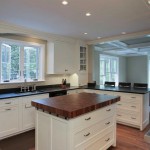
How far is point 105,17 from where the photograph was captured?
2916 mm

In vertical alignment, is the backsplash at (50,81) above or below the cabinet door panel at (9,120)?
above

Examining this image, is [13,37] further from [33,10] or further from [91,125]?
[91,125]

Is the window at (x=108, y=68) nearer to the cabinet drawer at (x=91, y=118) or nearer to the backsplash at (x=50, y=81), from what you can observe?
the backsplash at (x=50, y=81)

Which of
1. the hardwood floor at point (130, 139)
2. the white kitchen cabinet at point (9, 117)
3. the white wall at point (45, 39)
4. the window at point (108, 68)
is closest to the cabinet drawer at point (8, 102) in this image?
the white kitchen cabinet at point (9, 117)

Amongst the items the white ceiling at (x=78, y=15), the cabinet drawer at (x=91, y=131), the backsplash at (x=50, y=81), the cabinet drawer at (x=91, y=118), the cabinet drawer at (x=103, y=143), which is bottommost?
the cabinet drawer at (x=103, y=143)

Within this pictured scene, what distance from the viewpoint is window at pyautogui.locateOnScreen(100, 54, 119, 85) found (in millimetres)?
8079

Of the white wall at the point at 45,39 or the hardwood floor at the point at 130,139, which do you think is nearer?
the hardwood floor at the point at 130,139

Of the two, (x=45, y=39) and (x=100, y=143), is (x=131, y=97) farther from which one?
(x=45, y=39)

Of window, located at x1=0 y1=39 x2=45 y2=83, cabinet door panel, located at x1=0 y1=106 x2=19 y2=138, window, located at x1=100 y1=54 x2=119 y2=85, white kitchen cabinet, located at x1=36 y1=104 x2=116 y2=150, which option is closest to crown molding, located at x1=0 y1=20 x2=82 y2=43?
window, located at x1=0 y1=39 x2=45 y2=83

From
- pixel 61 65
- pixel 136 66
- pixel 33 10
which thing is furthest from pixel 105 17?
pixel 136 66

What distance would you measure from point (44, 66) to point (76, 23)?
1.75 meters

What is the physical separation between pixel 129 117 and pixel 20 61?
3.24 m

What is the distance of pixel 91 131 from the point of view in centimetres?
219

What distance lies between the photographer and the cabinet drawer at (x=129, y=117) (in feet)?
11.9
